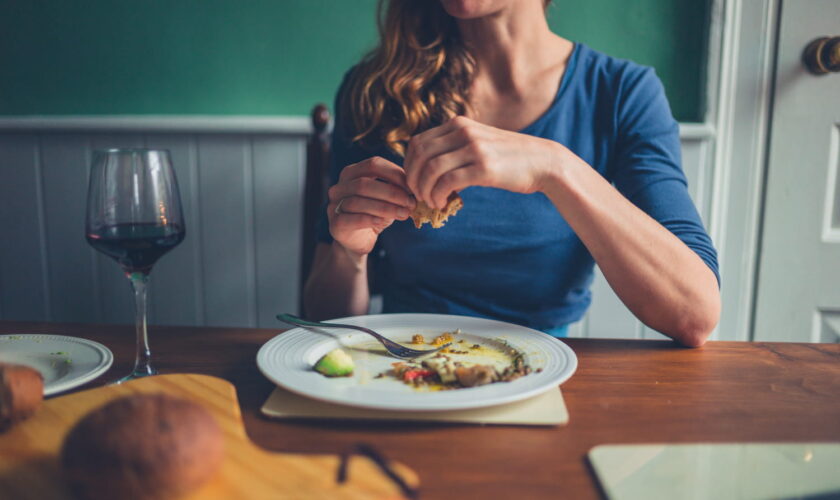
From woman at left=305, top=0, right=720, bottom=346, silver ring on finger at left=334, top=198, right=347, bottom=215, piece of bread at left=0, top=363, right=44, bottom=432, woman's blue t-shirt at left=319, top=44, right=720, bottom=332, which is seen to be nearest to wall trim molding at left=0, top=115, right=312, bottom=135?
woman at left=305, top=0, right=720, bottom=346

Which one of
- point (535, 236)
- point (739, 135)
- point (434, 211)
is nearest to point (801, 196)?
point (739, 135)

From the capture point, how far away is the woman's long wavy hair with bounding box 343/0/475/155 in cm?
124

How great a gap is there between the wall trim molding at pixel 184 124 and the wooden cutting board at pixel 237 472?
127cm

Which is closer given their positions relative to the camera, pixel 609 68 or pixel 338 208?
pixel 338 208

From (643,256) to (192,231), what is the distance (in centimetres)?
138

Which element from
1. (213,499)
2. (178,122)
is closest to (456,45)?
(178,122)

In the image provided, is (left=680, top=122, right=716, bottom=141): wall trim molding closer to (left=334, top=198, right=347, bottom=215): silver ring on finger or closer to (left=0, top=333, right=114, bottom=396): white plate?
(left=334, top=198, right=347, bottom=215): silver ring on finger

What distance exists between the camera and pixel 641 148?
3.68 ft

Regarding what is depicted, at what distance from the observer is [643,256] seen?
0.89 m

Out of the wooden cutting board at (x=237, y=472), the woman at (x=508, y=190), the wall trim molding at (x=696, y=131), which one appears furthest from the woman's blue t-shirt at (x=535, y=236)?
the wooden cutting board at (x=237, y=472)

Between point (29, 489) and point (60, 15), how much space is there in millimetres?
1698

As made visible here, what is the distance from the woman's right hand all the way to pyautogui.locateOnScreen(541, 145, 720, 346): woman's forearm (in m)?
0.21

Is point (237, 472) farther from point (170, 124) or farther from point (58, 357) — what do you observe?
point (170, 124)

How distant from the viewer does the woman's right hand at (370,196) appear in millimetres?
857
